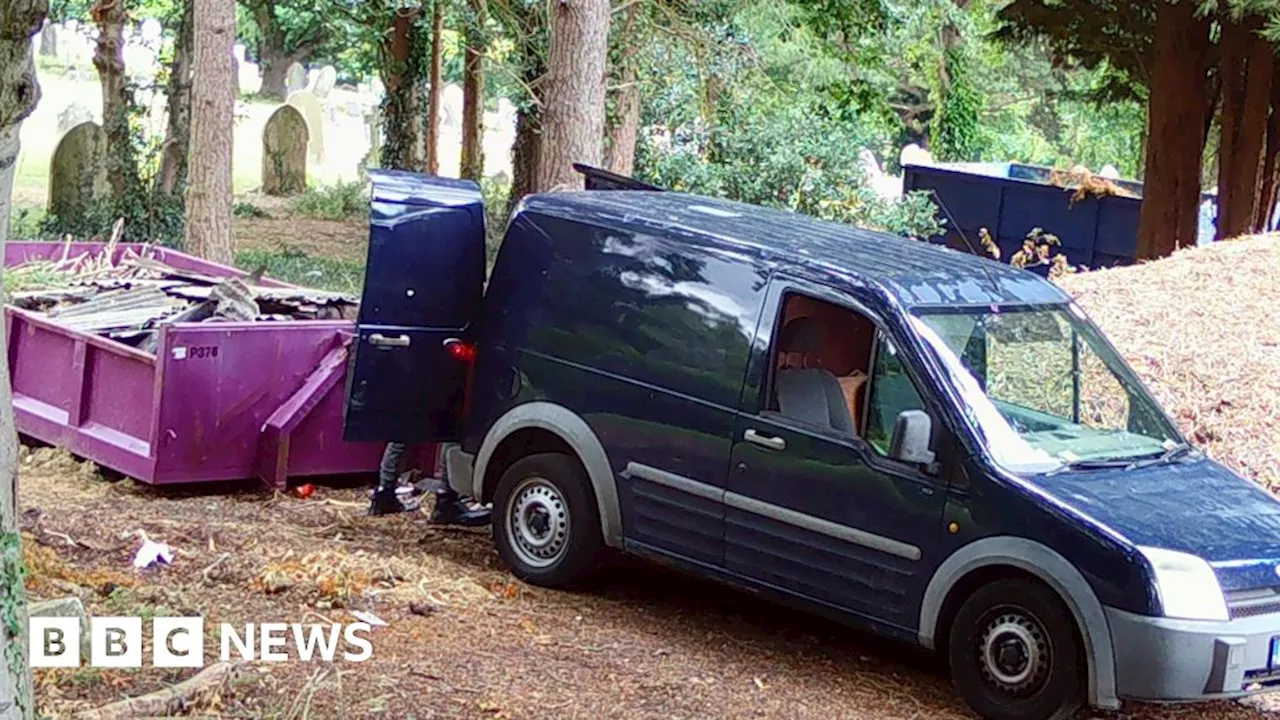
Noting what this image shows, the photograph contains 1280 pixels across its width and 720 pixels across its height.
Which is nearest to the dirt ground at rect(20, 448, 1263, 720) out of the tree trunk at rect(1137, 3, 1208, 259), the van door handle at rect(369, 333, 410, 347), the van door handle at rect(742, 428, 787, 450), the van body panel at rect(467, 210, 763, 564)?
the van body panel at rect(467, 210, 763, 564)

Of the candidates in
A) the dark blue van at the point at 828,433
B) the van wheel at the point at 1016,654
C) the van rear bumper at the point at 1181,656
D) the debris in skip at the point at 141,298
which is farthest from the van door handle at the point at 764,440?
the debris in skip at the point at 141,298

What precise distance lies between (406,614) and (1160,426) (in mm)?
3753

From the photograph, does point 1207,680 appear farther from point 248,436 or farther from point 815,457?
point 248,436

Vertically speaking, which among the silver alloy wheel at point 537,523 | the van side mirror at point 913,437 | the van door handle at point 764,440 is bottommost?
the silver alloy wheel at point 537,523

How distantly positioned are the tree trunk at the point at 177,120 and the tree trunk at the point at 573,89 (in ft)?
32.0

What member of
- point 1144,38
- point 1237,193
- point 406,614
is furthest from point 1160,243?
point 406,614

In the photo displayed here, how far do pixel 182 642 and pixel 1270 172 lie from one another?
1544 cm

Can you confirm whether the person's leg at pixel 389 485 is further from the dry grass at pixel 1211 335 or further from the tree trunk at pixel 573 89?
the dry grass at pixel 1211 335

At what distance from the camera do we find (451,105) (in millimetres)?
52500

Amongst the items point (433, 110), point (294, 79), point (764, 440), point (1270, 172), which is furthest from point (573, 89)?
point (294, 79)

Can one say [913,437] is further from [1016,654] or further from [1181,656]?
[1181,656]

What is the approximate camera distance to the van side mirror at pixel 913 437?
7.01 m

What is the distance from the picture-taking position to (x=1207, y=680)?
21.1ft

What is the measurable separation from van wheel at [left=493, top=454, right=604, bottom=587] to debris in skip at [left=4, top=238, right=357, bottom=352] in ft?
8.91
